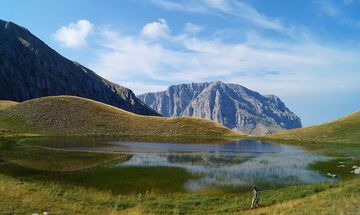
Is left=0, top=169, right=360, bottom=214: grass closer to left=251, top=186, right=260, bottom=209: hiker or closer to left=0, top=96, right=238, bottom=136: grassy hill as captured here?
left=251, top=186, right=260, bottom=209: hiker

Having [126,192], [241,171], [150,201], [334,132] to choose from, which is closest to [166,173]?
[241,171]

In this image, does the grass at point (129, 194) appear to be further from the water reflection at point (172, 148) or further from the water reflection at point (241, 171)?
the water reflection at point (172, 148)

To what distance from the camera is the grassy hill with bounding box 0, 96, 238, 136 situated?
13188 cm

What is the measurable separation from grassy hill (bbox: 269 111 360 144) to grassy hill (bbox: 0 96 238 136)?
2882 centimetres

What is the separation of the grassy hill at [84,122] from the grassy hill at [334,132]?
28818 millimetres

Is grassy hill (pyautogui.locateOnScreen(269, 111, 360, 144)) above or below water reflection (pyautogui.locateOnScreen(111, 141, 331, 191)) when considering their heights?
above

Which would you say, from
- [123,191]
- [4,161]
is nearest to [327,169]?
[123,191]

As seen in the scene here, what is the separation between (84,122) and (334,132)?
88415mm

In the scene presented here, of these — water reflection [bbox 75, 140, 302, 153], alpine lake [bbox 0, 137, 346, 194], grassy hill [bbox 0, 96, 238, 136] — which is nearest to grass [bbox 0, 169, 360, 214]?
alpine lake [bbox 0, 137, 346, 194]

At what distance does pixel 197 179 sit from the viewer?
4694cm

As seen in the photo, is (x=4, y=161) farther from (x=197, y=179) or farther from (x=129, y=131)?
(x=129, y=131)

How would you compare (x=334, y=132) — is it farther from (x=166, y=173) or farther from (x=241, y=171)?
(x=166, y=173)

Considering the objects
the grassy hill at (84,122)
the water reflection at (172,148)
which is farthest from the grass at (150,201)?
the grassy hill at (84,122)

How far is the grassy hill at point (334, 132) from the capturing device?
12712cm
